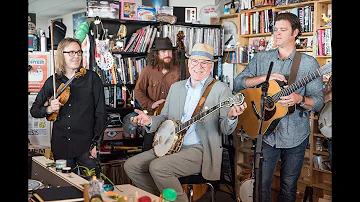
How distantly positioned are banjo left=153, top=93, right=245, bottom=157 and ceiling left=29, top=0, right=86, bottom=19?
7.07 m

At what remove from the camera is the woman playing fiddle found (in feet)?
14.4

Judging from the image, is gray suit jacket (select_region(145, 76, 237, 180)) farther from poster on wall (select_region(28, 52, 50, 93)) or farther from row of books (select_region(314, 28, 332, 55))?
poster on wall (select_region(28, 52, 50, 93))

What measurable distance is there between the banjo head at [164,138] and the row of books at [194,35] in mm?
1893

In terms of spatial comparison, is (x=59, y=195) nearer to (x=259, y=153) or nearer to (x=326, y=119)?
(x=259, y=153)

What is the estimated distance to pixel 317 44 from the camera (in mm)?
4980

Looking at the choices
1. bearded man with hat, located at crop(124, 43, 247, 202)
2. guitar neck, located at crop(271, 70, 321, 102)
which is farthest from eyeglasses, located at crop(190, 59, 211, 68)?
guitar neck, located at crop(271, 70, 321, 102)

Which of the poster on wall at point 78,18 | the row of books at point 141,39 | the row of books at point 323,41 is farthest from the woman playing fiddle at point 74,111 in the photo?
the poster on wall at point 78,18

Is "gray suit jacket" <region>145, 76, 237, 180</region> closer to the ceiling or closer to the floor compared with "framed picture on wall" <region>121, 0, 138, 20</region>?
closer to the floor

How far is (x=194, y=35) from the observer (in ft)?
20.4

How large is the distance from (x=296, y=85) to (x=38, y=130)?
106 inches

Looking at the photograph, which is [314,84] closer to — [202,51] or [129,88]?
[202,51]

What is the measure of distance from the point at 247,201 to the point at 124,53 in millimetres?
2444

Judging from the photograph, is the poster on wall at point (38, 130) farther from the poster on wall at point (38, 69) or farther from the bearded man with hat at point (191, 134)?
the bearded man with hat at point (191, 134)
